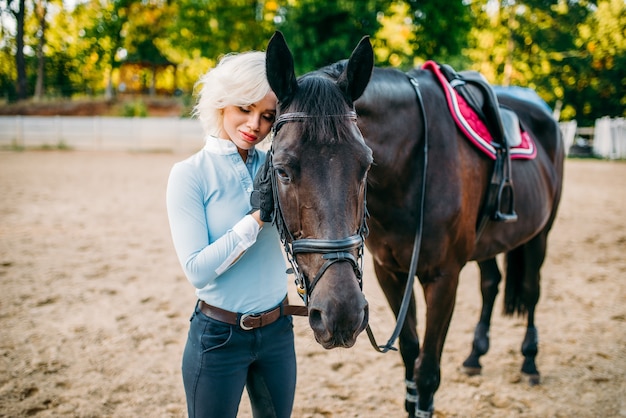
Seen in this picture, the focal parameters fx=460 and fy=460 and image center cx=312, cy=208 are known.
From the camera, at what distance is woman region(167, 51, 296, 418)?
1.63 metres

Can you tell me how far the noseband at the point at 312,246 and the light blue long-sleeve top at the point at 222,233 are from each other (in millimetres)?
114

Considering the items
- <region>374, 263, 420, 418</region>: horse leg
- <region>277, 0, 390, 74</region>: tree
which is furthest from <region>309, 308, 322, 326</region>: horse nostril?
<region>277, 0, 390, 74</region>: tree

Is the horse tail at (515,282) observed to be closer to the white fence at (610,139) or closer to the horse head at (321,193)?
the horse head at (321,193)

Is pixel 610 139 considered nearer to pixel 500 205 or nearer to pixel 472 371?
pixel 472 371

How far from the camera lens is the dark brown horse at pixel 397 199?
1.44 m

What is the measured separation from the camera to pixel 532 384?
345 cm

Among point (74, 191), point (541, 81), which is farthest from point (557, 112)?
point (74, 191)

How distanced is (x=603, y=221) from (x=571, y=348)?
621 cm

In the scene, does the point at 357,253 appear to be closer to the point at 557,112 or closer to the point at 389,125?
the point at 389,125

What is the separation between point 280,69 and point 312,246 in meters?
0.62

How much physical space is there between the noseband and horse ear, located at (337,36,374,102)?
12 cm

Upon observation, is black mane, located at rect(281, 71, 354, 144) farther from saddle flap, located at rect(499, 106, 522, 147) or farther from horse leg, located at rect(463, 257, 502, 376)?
horse leg, located at rect(463, 257, 502, 376)

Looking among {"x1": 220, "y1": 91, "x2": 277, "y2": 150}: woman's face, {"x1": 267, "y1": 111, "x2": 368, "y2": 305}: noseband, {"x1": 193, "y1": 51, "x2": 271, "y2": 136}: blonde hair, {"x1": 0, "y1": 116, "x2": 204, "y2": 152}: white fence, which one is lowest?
{"x1": 0, "y1": 116, "x2": 204, "y2": 152}: white fence

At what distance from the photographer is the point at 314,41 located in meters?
16.4
